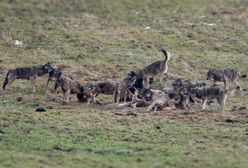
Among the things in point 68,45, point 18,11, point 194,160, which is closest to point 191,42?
point 68,45

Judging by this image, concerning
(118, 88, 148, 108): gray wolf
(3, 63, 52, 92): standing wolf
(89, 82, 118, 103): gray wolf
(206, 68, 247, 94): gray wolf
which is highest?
(206, 68, 247, 94): gray wolf

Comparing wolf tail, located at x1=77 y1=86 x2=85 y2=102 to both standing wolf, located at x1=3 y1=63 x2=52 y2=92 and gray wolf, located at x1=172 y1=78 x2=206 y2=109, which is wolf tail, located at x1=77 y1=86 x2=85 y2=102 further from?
gray wolf, located at x1=172 y1=78 x2=206 y2=109

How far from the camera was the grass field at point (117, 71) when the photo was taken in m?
21.2

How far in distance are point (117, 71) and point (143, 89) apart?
552cm

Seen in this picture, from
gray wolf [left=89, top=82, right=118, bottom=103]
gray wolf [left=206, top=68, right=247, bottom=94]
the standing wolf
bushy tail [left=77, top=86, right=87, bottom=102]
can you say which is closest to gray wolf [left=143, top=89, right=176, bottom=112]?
gray wolf [left=89, top=82, right=118, bottom=103]

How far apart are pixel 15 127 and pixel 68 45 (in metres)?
14.8

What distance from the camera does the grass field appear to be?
2125 centimetres

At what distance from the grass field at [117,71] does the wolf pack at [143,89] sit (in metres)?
0.42

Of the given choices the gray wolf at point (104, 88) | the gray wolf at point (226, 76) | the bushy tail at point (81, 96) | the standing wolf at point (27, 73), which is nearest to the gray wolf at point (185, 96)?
the gray wolf at point (104, 88)

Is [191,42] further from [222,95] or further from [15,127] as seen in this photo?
[15,127]

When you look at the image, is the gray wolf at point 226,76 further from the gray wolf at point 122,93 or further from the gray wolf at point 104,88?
the gray wolf at point 104,88

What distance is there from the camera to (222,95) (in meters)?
27.3

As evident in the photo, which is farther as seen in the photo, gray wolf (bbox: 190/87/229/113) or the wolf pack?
the wolf pack

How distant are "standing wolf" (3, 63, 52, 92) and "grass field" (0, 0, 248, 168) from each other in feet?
1.30
